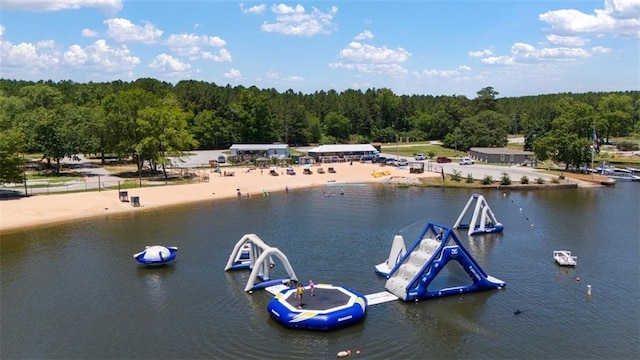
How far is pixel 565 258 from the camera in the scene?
137ft

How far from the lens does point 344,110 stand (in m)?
168

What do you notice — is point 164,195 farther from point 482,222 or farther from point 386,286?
point 386,286

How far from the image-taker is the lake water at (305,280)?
28.9m

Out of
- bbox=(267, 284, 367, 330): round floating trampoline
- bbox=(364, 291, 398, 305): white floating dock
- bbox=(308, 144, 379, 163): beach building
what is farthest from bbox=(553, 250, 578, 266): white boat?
bbox=(308, 144, 379, 163): beach building

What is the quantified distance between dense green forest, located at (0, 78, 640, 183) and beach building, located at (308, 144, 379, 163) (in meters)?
26.6

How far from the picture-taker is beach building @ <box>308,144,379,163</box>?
117m

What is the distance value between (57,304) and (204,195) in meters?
41.5

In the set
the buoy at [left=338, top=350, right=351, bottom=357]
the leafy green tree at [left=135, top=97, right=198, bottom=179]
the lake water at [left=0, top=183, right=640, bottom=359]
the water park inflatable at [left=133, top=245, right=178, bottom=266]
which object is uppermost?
the leafy green tree at [left=135, top=97, right=198, bottom=179]

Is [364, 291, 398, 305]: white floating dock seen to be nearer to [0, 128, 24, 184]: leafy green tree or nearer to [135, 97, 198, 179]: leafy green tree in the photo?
[0, 128, 24, 184]: leafy green tree

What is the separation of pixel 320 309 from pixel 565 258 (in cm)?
2229

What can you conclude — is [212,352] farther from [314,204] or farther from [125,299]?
[314,204]

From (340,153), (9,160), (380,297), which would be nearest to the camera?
(380,297)

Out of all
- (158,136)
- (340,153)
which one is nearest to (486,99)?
(340,153)

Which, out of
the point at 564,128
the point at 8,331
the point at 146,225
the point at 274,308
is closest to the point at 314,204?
the point at 146,225
